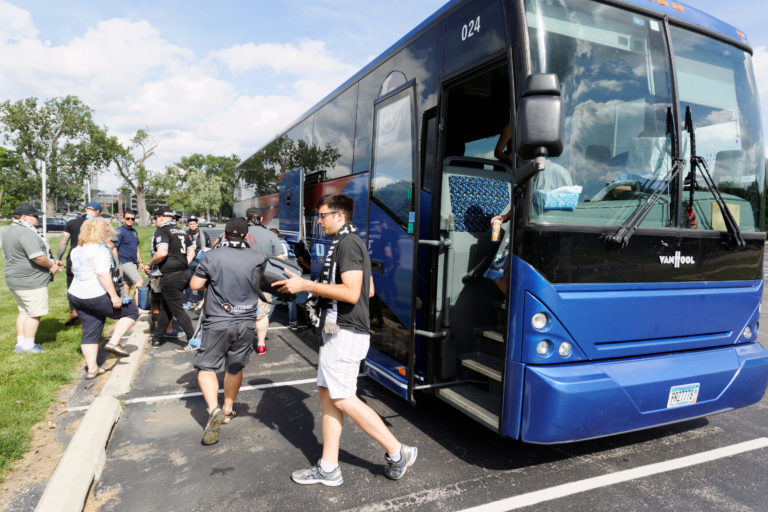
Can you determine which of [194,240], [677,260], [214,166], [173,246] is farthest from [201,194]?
[677,260]

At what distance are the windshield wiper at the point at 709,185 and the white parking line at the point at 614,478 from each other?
1.66 m

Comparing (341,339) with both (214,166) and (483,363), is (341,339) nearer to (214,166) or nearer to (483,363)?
(483,363)

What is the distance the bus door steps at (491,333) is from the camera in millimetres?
3963

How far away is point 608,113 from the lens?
3.33m

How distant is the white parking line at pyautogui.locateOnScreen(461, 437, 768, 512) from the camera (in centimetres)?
309

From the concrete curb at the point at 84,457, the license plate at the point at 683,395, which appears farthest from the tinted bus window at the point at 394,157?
the concrete curb at the point at 84,457

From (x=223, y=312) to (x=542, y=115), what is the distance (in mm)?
2931

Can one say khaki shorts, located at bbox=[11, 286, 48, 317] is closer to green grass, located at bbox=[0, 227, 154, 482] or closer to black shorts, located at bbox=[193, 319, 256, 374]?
green grass, located at bbox=[0, 227, 154, 482]

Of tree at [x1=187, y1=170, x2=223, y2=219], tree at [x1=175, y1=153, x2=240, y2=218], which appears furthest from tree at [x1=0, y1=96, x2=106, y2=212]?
tree at [x1=175, y1=153, x2=240, y2=218]

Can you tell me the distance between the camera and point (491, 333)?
4098 millimetres

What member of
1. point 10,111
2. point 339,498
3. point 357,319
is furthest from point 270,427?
point 10,111

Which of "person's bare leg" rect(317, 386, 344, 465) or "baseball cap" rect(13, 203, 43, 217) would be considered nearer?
"person's bare leg" rect(317, 386, 344, 465)

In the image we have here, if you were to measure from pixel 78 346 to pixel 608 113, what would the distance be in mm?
6860

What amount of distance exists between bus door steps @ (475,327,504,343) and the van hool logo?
4.26 ft
